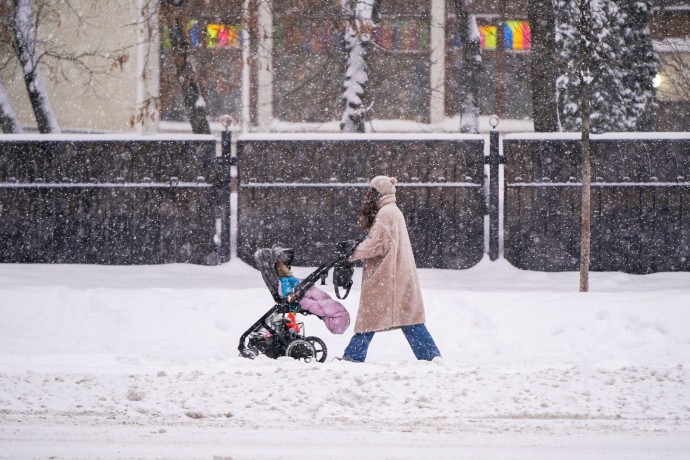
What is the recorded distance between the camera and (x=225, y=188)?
14.6 metres

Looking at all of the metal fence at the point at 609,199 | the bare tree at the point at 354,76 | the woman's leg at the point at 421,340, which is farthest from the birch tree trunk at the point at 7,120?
the woman's leg at the point at 421,340

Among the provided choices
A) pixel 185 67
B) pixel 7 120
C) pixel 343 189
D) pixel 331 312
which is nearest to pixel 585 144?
pixel 343 189

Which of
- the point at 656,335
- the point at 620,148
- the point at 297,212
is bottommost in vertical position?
the point at 656,335

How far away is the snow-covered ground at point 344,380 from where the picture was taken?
250 inches

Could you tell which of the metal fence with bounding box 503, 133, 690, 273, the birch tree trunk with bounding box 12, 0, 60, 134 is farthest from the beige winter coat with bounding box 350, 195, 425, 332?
the birch tree trunk with bounding box 12, 0, 60, 134

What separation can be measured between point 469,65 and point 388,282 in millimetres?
9325

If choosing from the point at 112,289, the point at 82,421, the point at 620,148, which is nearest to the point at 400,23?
the point at 620,148

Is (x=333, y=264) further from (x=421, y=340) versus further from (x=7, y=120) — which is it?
(x=7, y=120)

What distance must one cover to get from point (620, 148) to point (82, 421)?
31.3 ft

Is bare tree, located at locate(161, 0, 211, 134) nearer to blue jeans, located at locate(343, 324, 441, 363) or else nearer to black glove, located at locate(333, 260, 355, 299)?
black glove, located at locate(333, 260, 355, 299)

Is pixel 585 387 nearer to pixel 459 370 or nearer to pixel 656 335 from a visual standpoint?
pixel 459 370

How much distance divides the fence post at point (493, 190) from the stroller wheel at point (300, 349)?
5878mm

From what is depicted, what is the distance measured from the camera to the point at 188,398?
24.6 ft

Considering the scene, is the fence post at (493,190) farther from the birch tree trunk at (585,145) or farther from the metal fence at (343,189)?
the birch tree trunk at (585,145)
